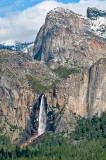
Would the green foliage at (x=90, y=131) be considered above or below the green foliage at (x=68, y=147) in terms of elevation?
above

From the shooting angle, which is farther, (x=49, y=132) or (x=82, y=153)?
(x=49, y=132)

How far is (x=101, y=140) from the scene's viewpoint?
606ft

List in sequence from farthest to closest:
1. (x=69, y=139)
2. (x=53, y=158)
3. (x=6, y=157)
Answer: (x=69, y=139), (x=6, y=157), (x=53, y=158)

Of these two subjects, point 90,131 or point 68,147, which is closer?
point 68,147

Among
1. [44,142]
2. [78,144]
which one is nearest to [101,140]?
[78,144]

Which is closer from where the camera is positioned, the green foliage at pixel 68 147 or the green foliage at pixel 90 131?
the green foliage at pixel 68 147

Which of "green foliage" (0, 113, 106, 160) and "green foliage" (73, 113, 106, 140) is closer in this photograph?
"green foliage" (0, 113, 106, 160)

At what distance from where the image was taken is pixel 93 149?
172125 millimetres

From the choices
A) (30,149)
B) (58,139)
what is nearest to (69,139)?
(58,139)

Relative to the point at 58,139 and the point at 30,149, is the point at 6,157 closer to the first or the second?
the point at 30,149

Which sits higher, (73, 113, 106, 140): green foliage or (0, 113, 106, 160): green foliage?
(73, 113, 106, 140): green foliage

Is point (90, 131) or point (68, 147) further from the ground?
point (90, 131)

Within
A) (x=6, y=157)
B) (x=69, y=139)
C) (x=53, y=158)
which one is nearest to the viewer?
(x=53, y=158)

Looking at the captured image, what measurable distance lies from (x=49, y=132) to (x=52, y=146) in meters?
14.9
